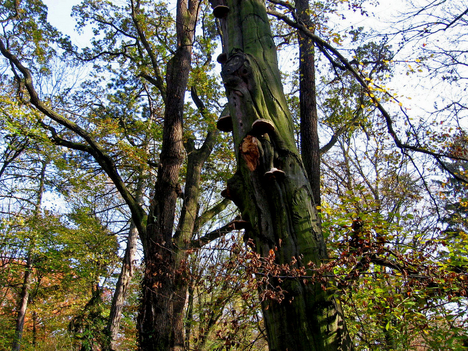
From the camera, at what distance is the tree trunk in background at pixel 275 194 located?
186 cm

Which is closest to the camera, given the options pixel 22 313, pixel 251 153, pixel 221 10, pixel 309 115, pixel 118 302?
pixel 251 153

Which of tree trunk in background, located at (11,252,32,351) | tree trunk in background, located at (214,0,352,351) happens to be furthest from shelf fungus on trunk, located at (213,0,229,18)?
tree trunk in background, located at (11,252,32,351)

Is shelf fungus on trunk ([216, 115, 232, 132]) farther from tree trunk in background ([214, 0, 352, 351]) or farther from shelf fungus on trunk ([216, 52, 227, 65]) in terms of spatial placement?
shelf fungus on trunk ([216, 52, 227, 65])

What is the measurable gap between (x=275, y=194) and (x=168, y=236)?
159 inches

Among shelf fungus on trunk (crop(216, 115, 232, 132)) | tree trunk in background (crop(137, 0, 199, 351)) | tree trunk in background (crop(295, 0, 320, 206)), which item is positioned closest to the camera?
shelf fungus on trunk (crop(216, 115, 232, 132))

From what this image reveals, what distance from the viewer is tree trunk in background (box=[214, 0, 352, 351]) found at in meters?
1.86

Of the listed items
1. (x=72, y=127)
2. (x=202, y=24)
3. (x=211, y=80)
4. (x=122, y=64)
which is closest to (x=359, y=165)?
(x=211, y=80)

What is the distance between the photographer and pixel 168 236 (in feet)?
19.0

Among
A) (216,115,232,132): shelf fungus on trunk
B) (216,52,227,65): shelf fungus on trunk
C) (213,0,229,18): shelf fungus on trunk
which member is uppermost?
(213,0,229,18): shelf fungus on trunk

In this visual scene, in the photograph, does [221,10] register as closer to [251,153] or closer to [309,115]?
[251,153]

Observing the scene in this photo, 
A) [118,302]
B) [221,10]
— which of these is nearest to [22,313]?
[118,302]

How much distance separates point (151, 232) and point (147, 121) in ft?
22.7

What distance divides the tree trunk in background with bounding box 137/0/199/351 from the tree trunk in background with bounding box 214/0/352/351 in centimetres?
204

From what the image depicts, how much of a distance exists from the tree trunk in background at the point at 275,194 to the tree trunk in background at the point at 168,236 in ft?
6.68
